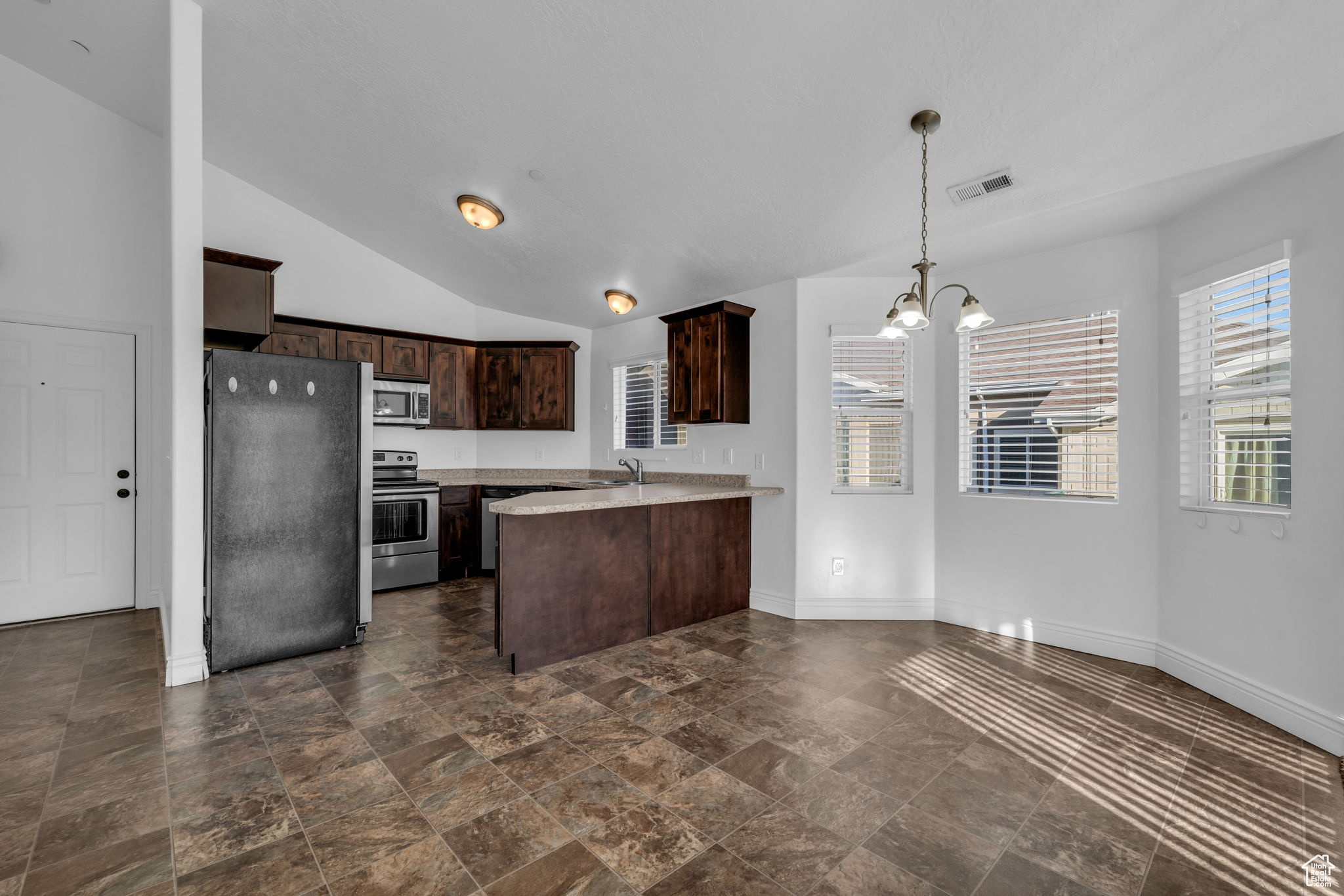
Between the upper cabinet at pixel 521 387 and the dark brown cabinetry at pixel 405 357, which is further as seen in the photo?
the upper cabinet at pixel 521 387

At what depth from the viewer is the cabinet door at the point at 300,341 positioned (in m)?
4.87

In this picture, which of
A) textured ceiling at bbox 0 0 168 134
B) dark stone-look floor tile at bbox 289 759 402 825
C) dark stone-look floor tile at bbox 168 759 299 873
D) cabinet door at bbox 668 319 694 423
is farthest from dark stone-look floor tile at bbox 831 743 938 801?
textured ceiling at bbox 0 0 168 134

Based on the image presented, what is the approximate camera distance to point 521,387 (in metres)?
6.05

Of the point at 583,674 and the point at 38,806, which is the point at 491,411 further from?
the point at 38,806

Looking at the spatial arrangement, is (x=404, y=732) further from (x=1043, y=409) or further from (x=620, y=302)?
(x=1043, y=409)

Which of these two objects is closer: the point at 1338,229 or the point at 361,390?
the point at 1338,229

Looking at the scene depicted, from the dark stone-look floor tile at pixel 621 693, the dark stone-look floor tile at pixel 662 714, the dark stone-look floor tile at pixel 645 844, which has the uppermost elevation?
the dark stone-look floor tile at pixel 645 844

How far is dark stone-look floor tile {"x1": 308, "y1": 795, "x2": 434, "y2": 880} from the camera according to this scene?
5.73ft

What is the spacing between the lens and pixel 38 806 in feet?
6.57

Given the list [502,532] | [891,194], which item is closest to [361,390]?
[502,532]

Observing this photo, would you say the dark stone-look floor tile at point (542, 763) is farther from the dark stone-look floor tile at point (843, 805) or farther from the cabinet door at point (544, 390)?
the cabinet door at point (544, 390)

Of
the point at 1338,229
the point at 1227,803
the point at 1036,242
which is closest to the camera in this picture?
the point at 1227,803

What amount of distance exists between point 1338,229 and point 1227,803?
2.36m

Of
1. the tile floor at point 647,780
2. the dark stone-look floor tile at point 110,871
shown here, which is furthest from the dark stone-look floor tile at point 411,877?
the dark stone-look floor tile at point 110,871
